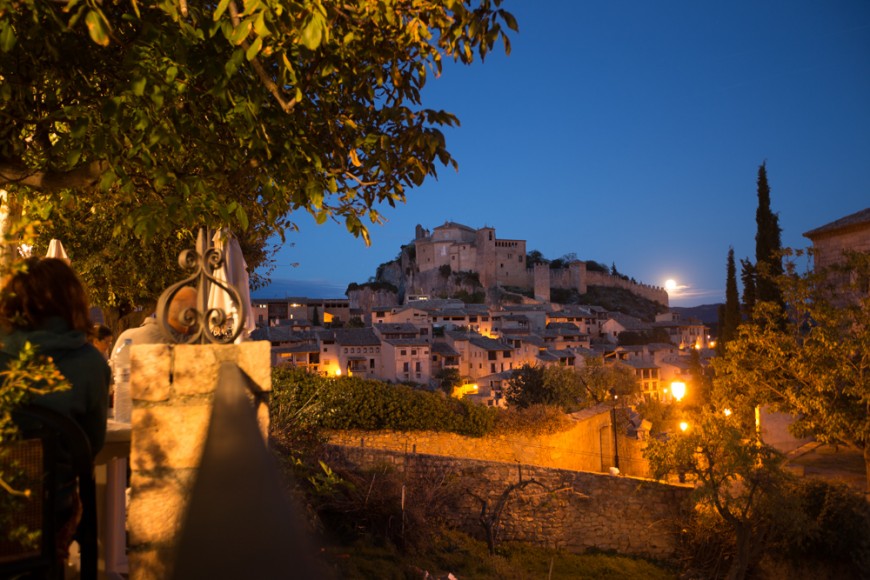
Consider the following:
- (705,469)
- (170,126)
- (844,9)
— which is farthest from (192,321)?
(844,9)

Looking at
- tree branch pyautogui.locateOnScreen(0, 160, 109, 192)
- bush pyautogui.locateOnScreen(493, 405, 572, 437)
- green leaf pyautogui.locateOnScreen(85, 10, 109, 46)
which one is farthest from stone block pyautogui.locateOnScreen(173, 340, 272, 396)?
bush pyautogui.locateOnScreen(493, 405, 572, 437)

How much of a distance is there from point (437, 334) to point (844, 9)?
125ft

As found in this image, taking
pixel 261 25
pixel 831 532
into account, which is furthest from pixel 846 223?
pixel 261 25

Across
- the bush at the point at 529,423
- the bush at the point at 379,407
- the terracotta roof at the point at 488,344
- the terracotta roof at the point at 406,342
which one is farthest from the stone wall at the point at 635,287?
the bush at the point at 379,407

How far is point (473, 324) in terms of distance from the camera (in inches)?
2382

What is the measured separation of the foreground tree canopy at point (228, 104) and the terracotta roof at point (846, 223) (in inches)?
828

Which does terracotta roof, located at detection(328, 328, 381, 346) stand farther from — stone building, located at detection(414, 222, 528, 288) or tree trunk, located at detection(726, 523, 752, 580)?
stone building, located at detection(414, 222, 528, 288)

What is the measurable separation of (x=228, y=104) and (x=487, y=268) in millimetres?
80112

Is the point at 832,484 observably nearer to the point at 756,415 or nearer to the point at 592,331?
the point at 756,415

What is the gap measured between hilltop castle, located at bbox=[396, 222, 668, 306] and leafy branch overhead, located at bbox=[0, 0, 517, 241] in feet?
257

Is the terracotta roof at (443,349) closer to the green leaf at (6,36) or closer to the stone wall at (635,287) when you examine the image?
the green leaf at (6,36)

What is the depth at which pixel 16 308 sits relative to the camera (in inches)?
85.7

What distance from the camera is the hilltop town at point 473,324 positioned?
146ft

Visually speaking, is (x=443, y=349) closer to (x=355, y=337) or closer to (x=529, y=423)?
(x=355, y=337)
